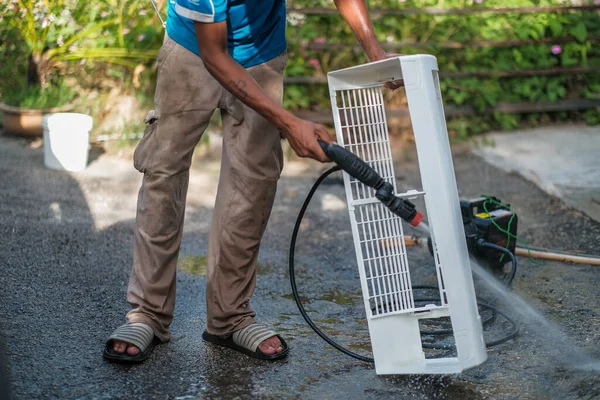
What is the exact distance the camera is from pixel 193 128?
2543 mm

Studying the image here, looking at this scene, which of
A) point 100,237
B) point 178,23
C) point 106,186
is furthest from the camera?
point 106,186

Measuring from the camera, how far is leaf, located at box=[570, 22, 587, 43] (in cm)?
681

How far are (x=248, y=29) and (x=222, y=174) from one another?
52 cm

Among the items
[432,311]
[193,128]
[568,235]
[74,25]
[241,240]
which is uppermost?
[74,25]

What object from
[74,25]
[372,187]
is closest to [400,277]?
[372,187]

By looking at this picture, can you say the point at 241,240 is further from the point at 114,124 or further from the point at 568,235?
the point at 114,124

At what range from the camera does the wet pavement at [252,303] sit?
2.37 m

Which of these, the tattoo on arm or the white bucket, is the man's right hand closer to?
the tattoo on arm

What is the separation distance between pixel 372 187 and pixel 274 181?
498mm

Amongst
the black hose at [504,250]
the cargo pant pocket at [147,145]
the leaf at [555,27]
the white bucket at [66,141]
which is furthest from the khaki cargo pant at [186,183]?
the leaf at [555,27]

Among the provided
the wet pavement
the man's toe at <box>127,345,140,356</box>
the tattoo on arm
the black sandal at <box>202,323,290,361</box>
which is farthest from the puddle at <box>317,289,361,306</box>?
the tattoo on arm

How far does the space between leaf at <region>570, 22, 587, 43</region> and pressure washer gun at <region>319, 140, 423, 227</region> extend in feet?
17.3

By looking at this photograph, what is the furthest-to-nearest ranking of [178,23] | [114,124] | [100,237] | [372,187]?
[114,124] → [100,237] → [178,23] → [372,187]

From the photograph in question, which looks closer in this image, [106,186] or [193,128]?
[193,128]
